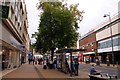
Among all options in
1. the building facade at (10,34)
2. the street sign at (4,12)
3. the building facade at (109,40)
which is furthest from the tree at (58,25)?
the street sign at (4,12)

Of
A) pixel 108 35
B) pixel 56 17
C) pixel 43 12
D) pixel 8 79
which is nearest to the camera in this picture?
pixel 8 79

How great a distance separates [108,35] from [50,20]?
37470 mm

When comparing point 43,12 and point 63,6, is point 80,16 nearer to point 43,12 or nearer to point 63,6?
point 63,6

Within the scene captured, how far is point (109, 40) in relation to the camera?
228 feet

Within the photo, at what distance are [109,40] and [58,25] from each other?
37.0 m

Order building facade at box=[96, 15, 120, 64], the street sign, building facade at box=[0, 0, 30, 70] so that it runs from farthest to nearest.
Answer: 1. building facade at box=[96, 15, 120, 64]
2. building facade at box=[0, 0, 30, 70]
3. the street sign

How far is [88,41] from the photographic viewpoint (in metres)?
98.7

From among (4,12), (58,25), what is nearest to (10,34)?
(58,25)

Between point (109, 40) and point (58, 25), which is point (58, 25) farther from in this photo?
point (109, 40)

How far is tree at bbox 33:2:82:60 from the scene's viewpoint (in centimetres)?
3519

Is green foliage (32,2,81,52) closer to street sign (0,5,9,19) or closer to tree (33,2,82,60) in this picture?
tree (33,2,82,60)

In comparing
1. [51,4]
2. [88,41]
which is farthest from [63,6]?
[88,41]

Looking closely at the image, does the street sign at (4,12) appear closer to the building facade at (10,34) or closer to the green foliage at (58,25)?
the building facade at (10,34)

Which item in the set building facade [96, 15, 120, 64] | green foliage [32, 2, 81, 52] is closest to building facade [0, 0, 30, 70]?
green foliage [32, 2, 81, 52]
